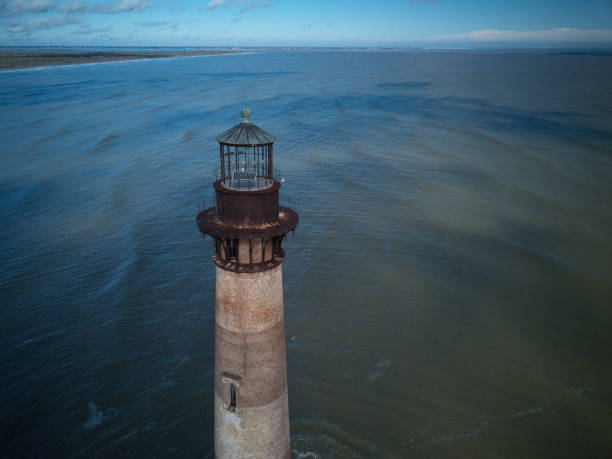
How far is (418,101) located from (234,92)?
4548cm

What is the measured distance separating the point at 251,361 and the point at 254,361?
0.07 meters

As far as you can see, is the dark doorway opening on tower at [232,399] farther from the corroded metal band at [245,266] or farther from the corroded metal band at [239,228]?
the corroded metal band at [239,228]

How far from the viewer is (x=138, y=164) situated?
4941cm

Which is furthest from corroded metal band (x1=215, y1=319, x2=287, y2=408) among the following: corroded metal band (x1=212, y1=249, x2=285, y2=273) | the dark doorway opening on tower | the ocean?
the ocean

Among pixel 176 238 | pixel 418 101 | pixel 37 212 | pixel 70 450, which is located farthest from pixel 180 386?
pixel 418 101

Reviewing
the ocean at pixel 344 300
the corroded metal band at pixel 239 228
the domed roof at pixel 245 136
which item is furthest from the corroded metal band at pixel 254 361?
the ocean at pixel 344 300

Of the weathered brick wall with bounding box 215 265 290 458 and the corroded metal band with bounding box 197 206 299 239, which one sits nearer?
the corroded metal band with bounding box 197 206 299 239

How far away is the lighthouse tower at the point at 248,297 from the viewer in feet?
30.8

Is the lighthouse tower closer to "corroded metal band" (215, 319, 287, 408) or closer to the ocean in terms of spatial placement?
"corroded metal band" (215, 319, 287, 408)

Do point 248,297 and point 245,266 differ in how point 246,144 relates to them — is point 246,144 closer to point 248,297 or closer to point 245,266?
point 245,266

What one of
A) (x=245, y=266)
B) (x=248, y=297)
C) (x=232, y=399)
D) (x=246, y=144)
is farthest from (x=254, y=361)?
(x=246, y=144)

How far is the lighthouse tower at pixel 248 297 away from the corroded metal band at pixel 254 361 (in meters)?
0.02

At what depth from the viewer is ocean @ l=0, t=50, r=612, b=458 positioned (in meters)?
17.8

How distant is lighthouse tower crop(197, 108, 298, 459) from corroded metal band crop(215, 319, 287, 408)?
24mm
